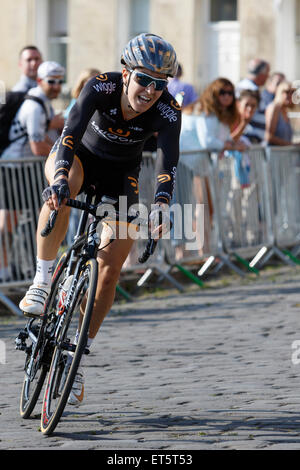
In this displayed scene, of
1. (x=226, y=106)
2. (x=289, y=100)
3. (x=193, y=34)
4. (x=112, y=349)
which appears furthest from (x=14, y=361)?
(x=193, y=34)

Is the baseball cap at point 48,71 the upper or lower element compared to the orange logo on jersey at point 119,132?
lower

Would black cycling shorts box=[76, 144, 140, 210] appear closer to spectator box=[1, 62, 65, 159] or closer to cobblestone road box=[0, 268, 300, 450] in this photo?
cobblestone road box=[0, 268, 300, 450]

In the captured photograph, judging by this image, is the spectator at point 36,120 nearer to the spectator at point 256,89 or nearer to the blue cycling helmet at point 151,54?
the spectator at point 256,89

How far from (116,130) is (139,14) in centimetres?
2231

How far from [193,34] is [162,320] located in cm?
1772

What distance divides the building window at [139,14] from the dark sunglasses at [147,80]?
22.4m

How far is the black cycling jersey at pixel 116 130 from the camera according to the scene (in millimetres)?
5727

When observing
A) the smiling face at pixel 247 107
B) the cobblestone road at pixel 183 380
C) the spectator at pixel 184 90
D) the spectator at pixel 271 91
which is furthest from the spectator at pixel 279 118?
the cobblestone road at pixel 183 380

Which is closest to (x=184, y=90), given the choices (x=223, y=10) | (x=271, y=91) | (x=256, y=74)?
(x=256, y=74)

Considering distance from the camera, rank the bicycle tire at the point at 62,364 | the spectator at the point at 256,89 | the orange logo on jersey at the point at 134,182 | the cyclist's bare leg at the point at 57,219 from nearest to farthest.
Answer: the bicycle tire at the point at 62,364 → the cyclist's bare leg at the point at 57,219 → the orange logo on jersey at the point at 134,182 → the spectator at the point at 256,89

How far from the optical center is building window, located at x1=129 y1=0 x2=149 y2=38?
90.9 feet

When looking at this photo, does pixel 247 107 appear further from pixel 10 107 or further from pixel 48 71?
pixel 10 107

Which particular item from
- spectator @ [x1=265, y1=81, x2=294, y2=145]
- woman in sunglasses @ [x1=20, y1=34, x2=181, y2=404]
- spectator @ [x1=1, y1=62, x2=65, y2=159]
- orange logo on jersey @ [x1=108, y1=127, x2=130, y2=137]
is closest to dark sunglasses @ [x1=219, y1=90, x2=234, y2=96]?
spectator @ [x1=265, y1=81, x2=294, y2=145]
